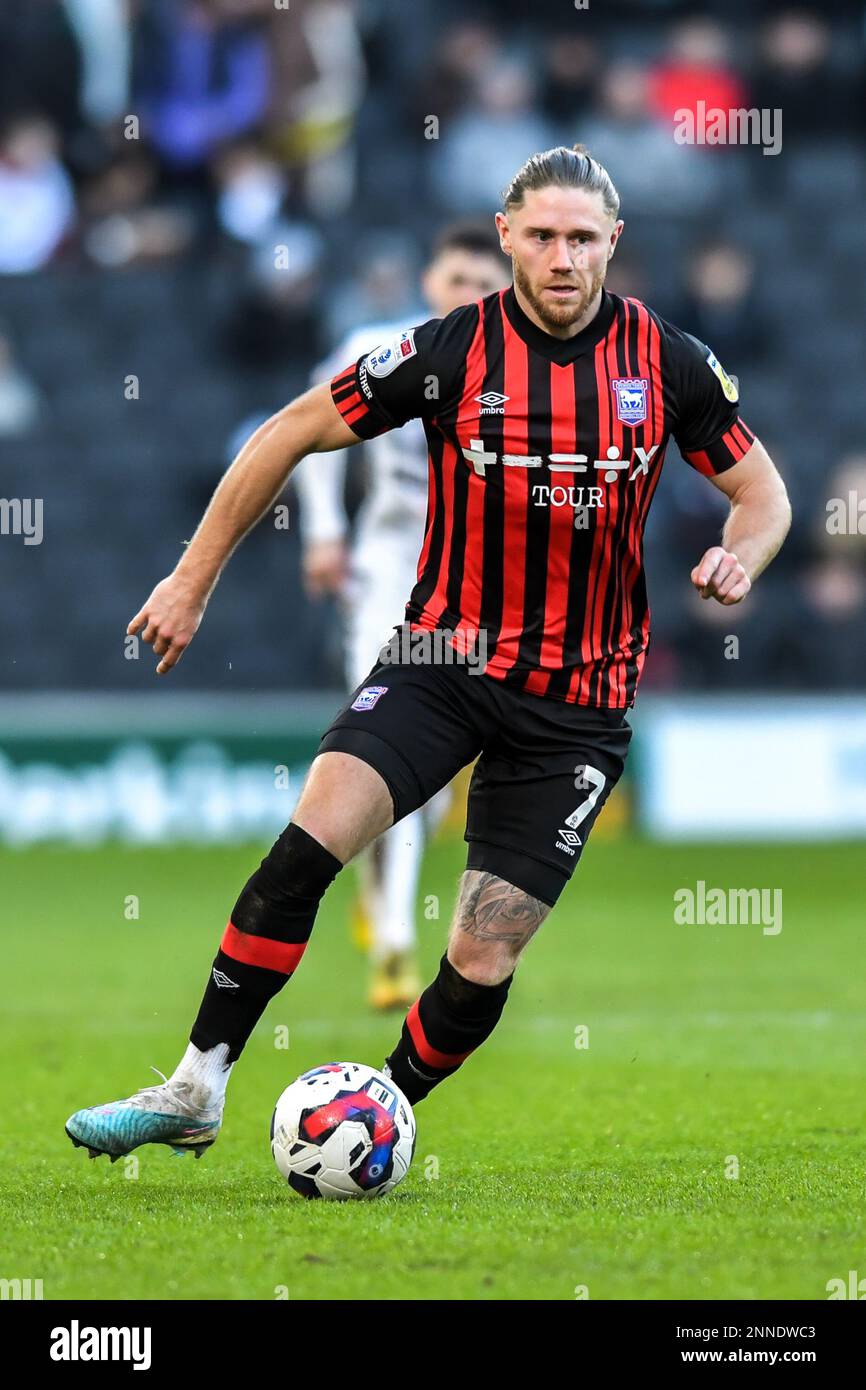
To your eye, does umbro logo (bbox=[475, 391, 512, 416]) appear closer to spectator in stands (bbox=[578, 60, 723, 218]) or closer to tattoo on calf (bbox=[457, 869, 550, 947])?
tattoo on calf (bbox=[457, 869, 550, 947])

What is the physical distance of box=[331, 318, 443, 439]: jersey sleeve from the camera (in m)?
4.64

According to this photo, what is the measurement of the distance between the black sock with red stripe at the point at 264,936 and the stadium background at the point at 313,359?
5001mm

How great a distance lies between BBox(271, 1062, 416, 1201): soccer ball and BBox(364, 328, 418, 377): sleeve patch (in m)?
1.56

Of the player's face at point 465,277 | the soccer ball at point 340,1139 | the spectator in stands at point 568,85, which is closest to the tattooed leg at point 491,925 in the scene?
the soccer ball at point 340,1139

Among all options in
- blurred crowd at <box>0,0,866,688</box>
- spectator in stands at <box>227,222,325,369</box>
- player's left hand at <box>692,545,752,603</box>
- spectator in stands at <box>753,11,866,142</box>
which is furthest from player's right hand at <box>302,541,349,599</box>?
spectator in stands at <box>753,11,866,142</box>

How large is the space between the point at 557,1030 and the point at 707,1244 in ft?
11.1

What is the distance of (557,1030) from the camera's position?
24.0ft

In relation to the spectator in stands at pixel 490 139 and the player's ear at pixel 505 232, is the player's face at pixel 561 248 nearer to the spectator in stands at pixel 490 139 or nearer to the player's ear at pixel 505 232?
the player's ear at pixel 505 232

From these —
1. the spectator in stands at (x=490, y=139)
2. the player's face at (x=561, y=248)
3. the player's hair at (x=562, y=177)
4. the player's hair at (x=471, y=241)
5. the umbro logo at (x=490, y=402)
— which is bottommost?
the umbro logo at (x=490, y=402)

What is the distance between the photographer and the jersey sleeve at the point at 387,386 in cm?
Result: 464

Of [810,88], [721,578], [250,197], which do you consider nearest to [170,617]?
[721,578]
